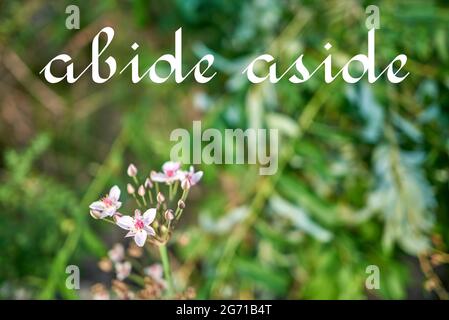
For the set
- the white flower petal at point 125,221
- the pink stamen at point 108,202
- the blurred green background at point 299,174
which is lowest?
the white flower petal at point 125,221

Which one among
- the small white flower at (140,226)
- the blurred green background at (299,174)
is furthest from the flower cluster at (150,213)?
the blurred green background at (299,174)

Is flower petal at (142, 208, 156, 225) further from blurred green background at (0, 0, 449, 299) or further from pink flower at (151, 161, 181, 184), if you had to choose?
blurred green background at (0, 0, 449, 299)

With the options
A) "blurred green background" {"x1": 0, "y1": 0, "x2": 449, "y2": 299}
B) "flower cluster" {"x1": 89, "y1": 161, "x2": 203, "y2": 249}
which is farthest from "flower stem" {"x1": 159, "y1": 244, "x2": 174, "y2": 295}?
"blurred green background" {"x1": 0, "y1": 0, "x2": 449, "y2": 299}

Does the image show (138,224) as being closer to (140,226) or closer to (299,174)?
(140,226)

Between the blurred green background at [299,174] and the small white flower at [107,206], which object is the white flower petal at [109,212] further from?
the blurred green background at [299,174]
